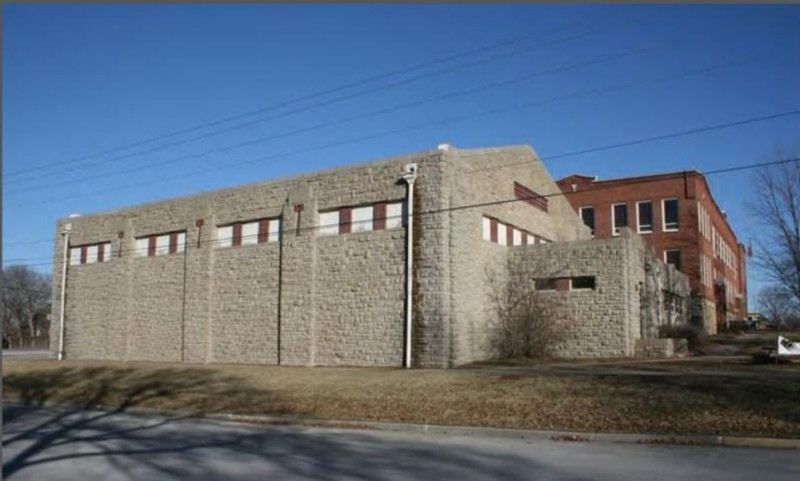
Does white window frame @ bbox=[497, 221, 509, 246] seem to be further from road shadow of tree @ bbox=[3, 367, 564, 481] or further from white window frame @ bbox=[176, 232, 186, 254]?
white window frame @ bbox=[176, 232, 186, 254]

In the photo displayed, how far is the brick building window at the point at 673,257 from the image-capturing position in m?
51.1

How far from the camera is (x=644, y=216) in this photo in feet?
175

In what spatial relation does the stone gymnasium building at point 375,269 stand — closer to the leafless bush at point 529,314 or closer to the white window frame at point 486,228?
the white window frame at point 486,228

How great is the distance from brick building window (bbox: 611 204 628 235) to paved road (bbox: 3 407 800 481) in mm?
43163

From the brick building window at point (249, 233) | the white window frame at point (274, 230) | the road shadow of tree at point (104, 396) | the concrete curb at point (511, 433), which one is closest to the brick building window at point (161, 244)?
the brick building window at point (249, 233)

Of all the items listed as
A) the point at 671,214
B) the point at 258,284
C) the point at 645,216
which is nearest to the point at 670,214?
the point at 671,214

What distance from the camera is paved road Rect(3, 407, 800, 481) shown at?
376 inches

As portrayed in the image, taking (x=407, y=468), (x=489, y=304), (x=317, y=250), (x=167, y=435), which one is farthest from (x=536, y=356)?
(x=407, y=468)

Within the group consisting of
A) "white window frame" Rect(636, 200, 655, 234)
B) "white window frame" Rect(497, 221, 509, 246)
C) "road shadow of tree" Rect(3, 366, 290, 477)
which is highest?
"white window frame" Rect(636, 200, 655, 234)

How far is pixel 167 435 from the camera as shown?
14.4 m

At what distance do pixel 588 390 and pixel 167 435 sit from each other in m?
8.90

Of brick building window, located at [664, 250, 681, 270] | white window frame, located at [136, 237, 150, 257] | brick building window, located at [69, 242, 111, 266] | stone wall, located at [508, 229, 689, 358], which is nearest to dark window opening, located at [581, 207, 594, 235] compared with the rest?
brick building window, located at [664, 250, 681, 270]

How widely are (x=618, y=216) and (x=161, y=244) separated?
33.0 meters

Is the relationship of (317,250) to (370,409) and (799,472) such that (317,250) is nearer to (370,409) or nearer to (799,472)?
(370,409)
